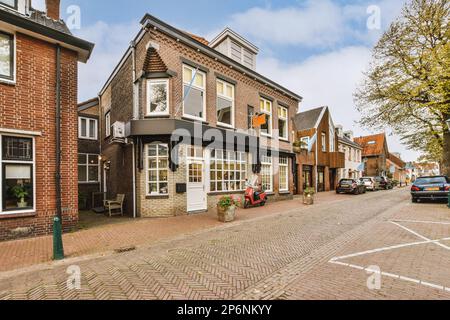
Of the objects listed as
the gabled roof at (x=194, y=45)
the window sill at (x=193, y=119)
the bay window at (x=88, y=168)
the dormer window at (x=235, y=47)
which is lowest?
the bay window at (x=88, y=168)

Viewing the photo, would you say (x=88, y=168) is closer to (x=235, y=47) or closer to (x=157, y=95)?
(x=157, y=95)

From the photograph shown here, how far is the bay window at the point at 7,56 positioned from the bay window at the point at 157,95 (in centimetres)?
446

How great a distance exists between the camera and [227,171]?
12.2m

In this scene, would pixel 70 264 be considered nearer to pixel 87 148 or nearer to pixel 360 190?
pixel 87 148

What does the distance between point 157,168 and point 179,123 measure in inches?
86.4

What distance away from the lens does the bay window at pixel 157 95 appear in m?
10.1

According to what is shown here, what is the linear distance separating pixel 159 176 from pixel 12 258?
5380mm

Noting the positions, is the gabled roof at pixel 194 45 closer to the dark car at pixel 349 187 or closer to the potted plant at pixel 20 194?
the potted plant at pixel 20 194

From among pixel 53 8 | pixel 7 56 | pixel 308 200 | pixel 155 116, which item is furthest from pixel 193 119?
pixel 308 200

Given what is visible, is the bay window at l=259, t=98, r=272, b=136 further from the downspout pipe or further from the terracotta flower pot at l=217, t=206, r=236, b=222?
the downspout pipe

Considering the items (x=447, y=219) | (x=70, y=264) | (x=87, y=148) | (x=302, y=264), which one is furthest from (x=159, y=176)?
(x=447, y=219)

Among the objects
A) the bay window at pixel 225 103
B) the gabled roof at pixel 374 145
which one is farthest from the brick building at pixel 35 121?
the gabled roof at pixel 374 145

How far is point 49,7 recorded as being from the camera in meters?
8.42

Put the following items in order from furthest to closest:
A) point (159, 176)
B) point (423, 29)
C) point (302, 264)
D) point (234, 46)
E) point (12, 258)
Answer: point (234, 46)
point (423, 29)
point (159, 176)
point (12, 258)
point (302, 264)
